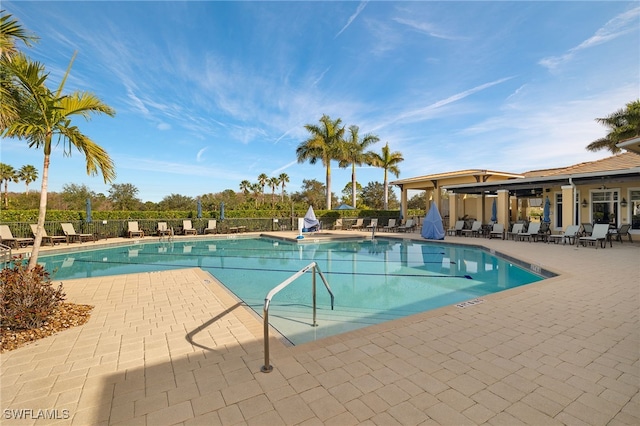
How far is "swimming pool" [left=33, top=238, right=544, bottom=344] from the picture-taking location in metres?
5.50

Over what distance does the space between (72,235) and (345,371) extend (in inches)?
682

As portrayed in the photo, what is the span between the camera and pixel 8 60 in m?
4.16

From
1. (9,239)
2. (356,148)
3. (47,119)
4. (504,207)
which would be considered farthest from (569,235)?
(9,239)

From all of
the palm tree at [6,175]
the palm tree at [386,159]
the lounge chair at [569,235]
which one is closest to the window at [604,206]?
the lounge chair at [569,235]

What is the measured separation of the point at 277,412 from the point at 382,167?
87.2 ft

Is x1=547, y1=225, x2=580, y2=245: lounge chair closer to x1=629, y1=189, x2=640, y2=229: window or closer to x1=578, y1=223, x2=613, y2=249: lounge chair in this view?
x1=578, y1=223, x2=613, y2=249: lounge chair

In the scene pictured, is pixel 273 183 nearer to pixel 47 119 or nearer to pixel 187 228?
pixel 187 228

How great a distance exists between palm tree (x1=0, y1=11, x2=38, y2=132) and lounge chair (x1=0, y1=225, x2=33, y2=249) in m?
11.8

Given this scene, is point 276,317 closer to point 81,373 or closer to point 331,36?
point 81,373

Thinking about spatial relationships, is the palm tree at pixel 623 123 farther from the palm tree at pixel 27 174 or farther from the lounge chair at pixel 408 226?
the palm tree at pixel 27 174

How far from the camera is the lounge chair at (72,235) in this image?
47.8 feet

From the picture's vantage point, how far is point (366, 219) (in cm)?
2330

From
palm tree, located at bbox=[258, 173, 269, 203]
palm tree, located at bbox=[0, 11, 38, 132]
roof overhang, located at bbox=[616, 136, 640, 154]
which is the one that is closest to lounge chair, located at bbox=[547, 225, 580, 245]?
roof overhang, located at bbox=[616, 136, 640, 154]

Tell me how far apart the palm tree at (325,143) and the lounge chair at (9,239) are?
18.5 meters
